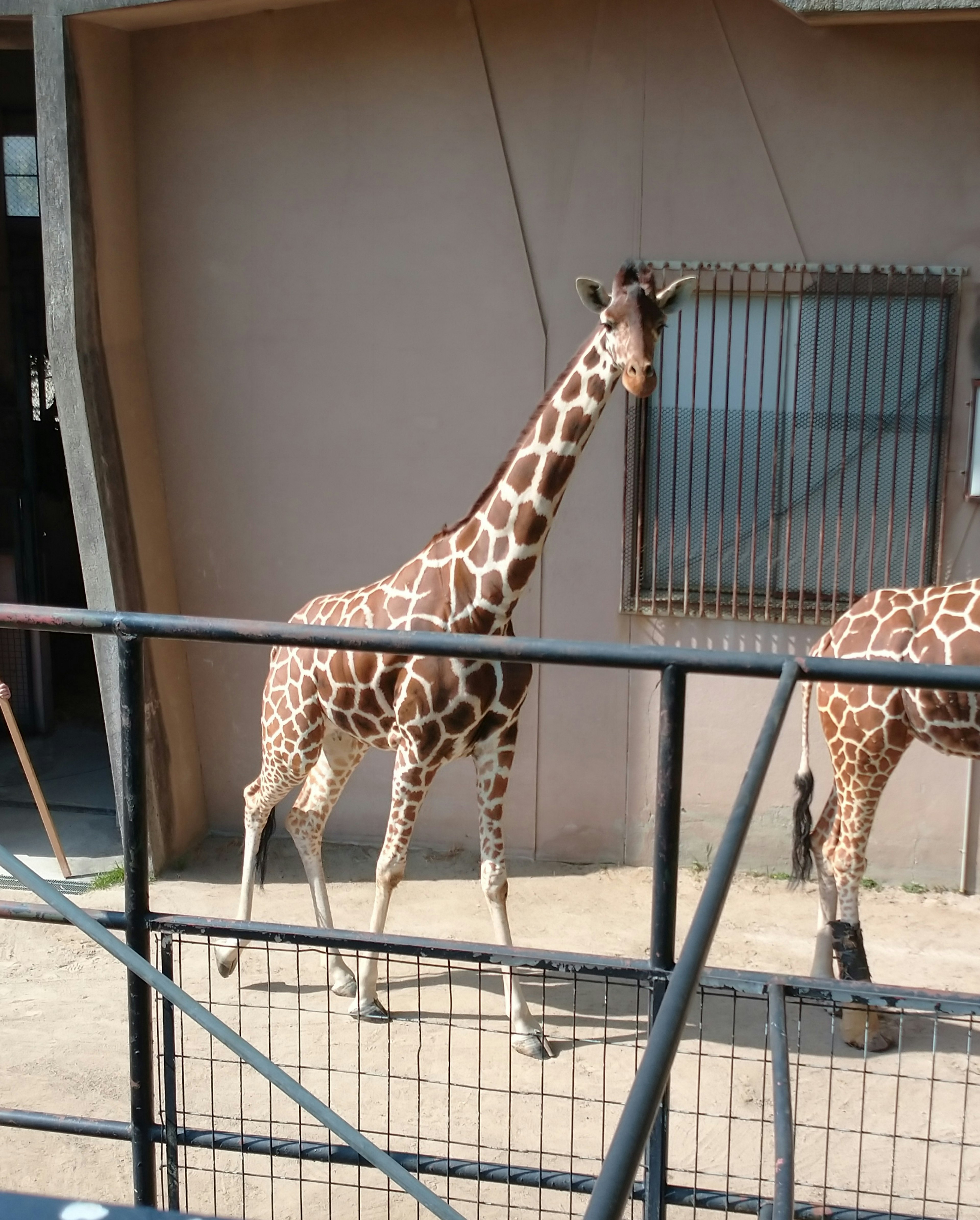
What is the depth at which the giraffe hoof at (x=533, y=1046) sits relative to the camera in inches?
171

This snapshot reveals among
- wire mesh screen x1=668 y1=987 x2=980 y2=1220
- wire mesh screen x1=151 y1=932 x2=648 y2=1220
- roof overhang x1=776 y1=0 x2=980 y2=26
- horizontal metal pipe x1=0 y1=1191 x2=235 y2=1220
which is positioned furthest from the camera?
roof overhang x1=776 y1=0 x2=980 y2=26

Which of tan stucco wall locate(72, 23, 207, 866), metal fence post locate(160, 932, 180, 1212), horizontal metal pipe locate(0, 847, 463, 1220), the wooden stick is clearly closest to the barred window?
tan stucco wall locate(72, 23, 207, 866)

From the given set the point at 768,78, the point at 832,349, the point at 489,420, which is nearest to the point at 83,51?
the point at 489,420

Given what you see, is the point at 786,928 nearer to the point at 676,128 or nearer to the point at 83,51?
the point at 676,128

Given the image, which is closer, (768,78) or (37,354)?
(768,78)

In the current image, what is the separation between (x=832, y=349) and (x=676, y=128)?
1244 mm

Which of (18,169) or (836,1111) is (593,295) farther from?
(18,169)

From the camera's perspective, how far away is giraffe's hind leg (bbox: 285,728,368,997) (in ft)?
16.2

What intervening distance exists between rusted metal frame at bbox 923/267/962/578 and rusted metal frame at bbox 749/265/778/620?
29.7 inches

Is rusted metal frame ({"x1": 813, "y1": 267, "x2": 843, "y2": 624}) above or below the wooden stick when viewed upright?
above

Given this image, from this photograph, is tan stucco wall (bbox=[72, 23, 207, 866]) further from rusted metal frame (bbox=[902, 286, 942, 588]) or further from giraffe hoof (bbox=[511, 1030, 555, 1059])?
rusted metal frame (bbox=[902, 286, 942, 588])

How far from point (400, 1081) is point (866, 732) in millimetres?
2171

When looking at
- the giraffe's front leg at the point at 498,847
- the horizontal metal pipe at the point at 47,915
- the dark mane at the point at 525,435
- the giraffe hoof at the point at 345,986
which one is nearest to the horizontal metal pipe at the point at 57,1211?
the horizontal metal pipe at the point at 47,915

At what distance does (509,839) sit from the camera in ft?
20.2
